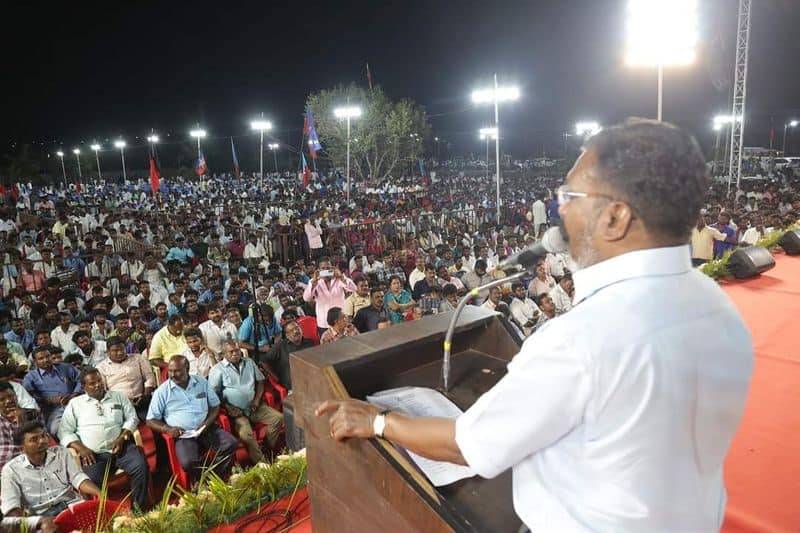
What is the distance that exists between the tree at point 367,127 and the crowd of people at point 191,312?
15496 mm

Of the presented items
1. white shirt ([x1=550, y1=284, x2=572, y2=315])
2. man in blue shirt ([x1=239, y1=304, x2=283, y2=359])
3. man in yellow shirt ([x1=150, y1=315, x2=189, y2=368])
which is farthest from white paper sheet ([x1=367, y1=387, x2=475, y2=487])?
white shirt ([x1=550, y1=284, x2=572, y2=315])

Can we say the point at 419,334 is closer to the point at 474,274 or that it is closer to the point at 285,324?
the point at 285,324

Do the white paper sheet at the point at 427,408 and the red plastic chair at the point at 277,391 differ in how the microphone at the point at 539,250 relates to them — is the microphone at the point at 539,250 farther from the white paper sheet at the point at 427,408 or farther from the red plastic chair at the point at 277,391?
the red plastic chair at the point at 277,391

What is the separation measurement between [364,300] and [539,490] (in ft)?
22.0

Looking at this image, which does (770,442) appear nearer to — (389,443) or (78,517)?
(389,443)

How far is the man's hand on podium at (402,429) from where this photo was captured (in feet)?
3.68

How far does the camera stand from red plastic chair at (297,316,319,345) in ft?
22.1

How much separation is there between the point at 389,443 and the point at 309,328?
573cm

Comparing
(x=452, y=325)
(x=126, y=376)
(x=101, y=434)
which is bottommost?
(x=101, y=434)

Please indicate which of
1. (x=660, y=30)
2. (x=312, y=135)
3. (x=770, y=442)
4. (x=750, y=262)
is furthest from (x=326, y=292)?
(x=312, y=135)

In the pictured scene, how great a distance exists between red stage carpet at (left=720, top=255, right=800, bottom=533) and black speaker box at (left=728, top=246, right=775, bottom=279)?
150 cm

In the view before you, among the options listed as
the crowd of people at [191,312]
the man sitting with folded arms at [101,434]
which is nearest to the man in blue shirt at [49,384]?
the crowd of people at [191,312]

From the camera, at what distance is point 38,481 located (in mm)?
3758

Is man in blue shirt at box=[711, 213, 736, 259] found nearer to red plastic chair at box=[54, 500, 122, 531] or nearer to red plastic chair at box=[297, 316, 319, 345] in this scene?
red plastic chair at box=[297, 316, 319, 345]
